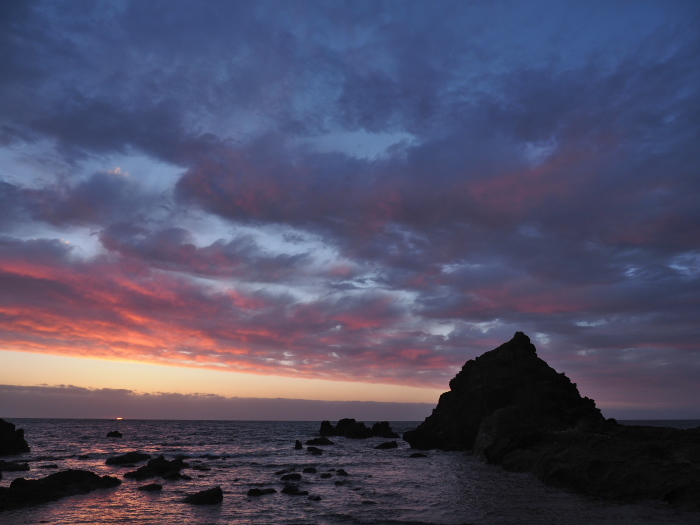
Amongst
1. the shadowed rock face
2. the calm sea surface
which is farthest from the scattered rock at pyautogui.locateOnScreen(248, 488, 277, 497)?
the shadowed rock face

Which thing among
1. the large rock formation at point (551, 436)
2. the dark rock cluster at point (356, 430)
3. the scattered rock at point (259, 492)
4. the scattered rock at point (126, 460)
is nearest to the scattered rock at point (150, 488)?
the scattered rock at point (259, 492)

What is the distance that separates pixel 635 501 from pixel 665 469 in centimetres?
335

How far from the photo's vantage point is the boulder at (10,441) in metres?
63.8

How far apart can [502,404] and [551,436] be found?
80.7ft

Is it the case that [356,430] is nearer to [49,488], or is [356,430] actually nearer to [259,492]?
[259,492]

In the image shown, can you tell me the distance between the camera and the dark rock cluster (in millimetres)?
127750

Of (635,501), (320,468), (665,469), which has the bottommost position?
(320,468)

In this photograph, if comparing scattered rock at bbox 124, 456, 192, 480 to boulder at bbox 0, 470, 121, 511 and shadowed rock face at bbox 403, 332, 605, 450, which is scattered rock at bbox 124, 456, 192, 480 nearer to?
boulder at bbox 0, 470, 121, 511

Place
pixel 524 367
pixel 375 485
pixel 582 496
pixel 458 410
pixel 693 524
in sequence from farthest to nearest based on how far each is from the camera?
pixel 458 410 → pixel 524 367 → pixel 375 485 → pixel 582 496 → pixel 693 524

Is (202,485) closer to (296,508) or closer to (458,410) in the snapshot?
(296,508)

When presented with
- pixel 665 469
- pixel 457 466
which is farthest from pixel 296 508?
pixel 457 466

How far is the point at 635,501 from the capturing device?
Answer: 27.8 meters

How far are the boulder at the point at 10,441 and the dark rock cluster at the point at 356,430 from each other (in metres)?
80.6

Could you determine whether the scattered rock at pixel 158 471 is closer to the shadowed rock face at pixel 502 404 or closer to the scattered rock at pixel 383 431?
the shadowed rock face at pixel 502 404
